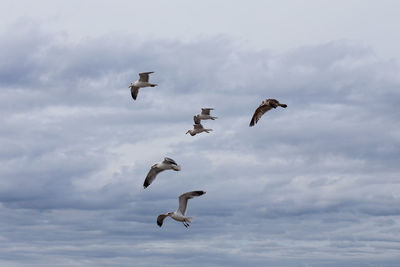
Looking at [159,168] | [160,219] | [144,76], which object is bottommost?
[160,219]

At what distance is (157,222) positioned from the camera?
241 feet

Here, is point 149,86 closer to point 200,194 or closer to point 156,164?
point 156,164

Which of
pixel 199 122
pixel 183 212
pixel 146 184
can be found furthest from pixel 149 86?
pixel 183 212

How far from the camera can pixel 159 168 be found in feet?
244

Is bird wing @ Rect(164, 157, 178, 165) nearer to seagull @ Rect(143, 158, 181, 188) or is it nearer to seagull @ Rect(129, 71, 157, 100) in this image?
seagull @ Rect(143, 158, 181, 188)

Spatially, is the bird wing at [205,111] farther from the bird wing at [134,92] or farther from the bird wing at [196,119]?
the bird wing at [134,92]

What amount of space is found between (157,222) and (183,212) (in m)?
6.56

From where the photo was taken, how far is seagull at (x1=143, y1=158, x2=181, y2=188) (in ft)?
232

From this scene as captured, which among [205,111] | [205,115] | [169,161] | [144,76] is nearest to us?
[169,161]

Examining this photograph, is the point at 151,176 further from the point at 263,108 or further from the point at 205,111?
the point at 205,111

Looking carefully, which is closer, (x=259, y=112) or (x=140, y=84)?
(x=259, y=112)

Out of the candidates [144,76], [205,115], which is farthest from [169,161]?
[205,115]

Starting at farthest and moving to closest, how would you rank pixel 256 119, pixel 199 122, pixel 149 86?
pixel 199 122 < pixel 149 86 < pixel 256 119

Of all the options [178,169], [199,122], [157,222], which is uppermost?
[199,122]
